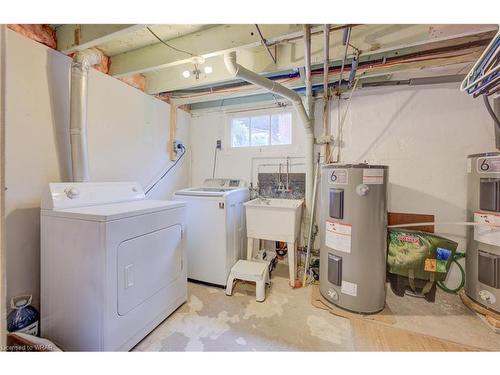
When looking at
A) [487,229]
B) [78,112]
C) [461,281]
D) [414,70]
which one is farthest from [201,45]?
[461,281]

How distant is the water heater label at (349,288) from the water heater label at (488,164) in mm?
1407

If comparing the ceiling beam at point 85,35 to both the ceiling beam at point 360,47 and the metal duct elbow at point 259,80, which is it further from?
the ceiling beam at point 360,47

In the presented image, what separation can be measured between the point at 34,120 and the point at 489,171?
11.5 feet

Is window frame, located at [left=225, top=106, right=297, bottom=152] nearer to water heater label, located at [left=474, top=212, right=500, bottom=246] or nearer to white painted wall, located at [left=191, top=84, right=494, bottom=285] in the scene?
white painted wall, located at [left=191, top=84, right=494, bottom=285]

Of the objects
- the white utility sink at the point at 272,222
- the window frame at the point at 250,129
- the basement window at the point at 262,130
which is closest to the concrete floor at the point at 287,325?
the white utility sink at the point at 272,222

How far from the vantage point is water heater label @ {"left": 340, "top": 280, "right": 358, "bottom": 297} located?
1.75m

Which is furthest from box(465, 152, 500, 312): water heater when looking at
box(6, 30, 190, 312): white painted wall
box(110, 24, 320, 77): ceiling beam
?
box(6, 30, 190, 312): white painted wall

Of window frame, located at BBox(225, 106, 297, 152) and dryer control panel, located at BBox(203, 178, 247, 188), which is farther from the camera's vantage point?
dryer control panel, located at BBox(203, 178, 247, 188)

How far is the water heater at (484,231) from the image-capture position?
1622 mm

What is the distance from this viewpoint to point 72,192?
4.79 feet

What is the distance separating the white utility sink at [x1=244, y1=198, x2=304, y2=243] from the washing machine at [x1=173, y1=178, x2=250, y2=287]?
0.62ft

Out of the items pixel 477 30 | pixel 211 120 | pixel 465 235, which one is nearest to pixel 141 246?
pixel 211 120

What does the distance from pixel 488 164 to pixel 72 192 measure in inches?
125

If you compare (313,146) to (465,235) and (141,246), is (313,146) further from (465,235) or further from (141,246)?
(141,246)
